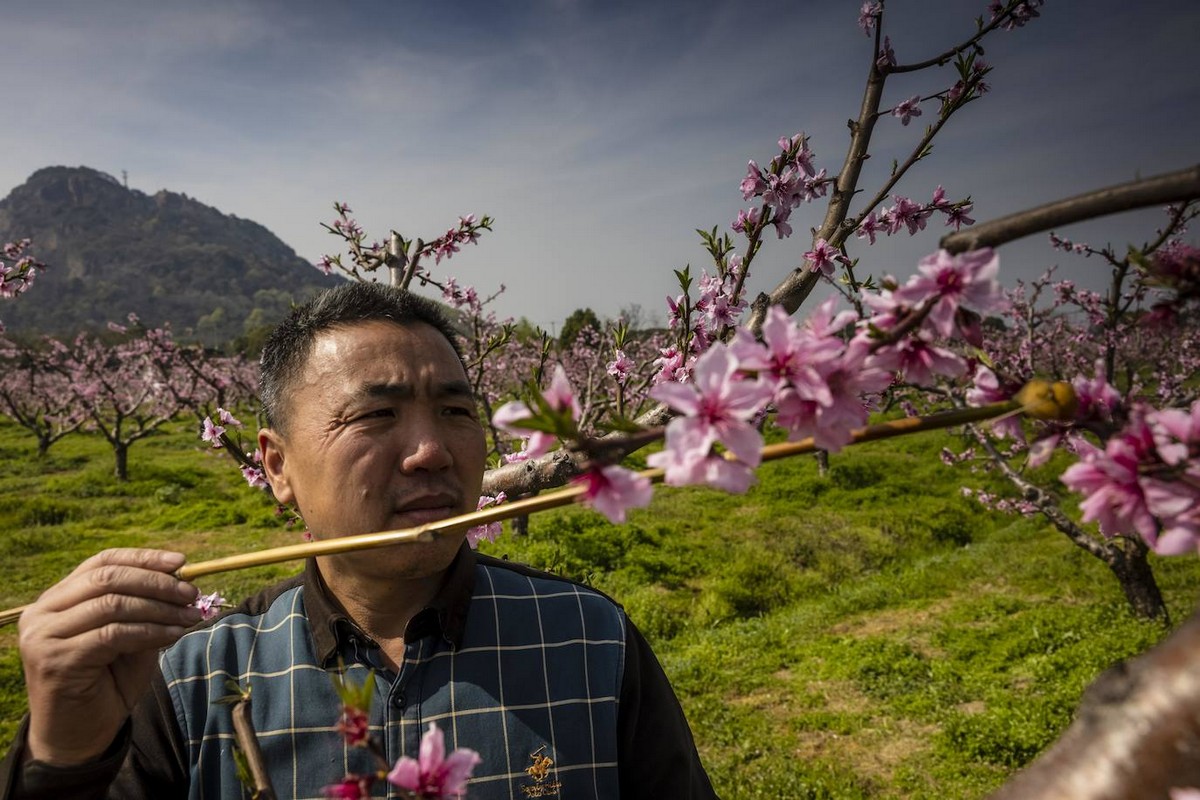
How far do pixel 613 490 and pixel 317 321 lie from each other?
1.74 meters

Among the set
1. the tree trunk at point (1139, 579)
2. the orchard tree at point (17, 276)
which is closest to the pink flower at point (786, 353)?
the orchard tree at point (17, 276)

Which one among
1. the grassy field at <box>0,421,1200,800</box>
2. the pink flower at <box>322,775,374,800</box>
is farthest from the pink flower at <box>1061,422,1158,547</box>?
the grassy field at <box>0,421,1200,800</box>

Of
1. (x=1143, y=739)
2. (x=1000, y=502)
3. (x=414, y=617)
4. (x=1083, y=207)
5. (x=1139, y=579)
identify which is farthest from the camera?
(x=1000, y=502)

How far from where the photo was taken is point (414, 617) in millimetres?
2055

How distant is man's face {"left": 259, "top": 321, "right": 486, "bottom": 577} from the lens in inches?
72.4

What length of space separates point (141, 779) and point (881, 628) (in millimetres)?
8198

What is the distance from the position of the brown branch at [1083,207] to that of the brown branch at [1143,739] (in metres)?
0.39

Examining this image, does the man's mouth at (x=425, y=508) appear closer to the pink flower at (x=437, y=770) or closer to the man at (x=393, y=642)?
the man at (x=393, y=642)

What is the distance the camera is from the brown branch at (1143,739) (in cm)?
47

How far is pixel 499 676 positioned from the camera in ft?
6.95

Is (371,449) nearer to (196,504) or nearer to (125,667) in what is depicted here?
(125,667)

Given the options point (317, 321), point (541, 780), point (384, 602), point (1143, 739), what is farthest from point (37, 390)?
point (1143, 739)

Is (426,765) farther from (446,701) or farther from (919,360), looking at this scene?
(446,701)

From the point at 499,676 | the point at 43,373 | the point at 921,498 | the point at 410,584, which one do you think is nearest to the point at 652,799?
the point at 499,676
